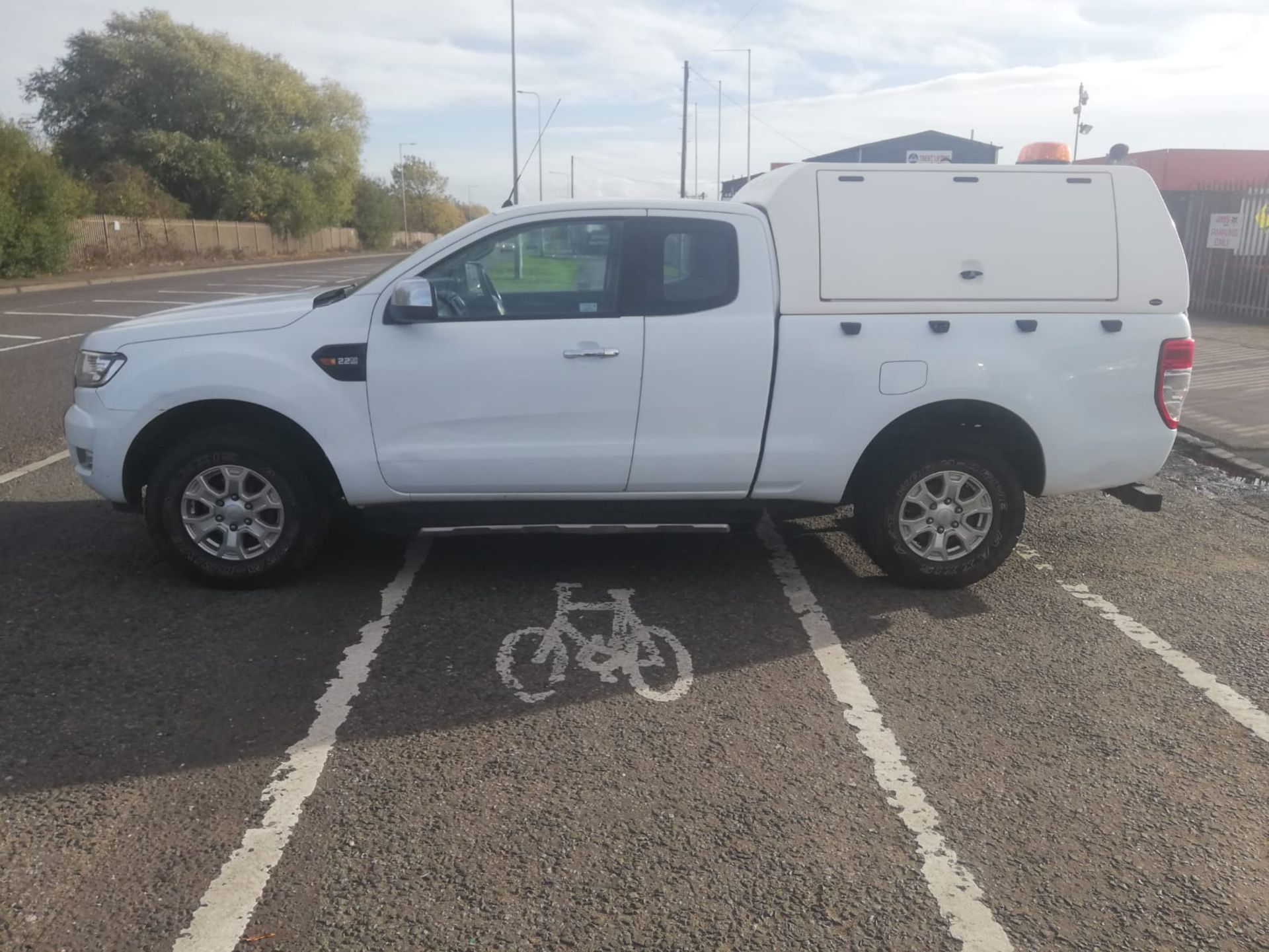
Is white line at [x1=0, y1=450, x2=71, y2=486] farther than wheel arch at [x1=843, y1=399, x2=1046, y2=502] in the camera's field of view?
Yes

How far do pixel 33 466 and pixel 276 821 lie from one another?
5.60 metres

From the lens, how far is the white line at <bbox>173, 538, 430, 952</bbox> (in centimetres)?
283

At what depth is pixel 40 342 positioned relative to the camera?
15.0m

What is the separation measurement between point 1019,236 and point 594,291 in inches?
82.1

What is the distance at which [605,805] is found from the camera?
3.46 metres

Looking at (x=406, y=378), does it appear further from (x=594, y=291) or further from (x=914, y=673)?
(x=914, y=673)

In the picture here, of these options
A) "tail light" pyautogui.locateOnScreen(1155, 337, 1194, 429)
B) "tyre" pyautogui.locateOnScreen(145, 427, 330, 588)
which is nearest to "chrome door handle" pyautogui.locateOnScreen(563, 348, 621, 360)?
"tyre" pyautogui.locateOnScreen(145, 427, 330, 588)

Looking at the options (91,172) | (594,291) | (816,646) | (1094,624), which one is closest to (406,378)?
(594,291)

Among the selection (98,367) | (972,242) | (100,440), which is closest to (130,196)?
(98,367)

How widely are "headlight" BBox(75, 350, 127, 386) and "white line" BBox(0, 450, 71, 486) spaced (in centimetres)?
225

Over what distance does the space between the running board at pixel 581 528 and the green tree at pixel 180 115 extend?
5038cm

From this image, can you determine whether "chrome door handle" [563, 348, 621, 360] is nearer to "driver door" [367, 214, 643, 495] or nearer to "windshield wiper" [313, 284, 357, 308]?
"driver door" [367, 214, 643, 495]

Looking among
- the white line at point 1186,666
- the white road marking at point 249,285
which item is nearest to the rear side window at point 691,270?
the white line at point 1186,666

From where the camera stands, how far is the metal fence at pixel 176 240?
37156 mm
